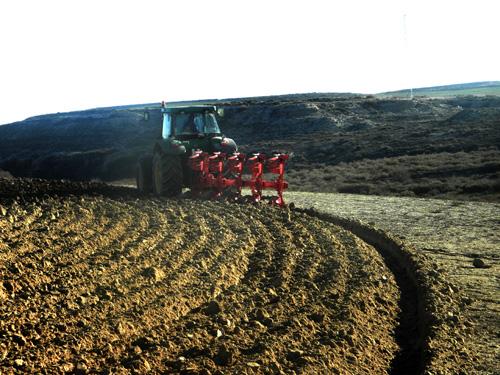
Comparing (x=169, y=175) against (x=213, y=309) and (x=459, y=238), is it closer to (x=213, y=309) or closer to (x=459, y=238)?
(x=459, y=238)

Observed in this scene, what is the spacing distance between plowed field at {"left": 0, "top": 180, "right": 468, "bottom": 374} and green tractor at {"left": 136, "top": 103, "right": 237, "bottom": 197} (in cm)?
367

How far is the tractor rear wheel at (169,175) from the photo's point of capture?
15242mm

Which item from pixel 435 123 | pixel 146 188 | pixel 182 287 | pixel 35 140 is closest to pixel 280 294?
pixel 182 287

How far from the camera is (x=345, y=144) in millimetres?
37844

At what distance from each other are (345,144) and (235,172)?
77.8ft

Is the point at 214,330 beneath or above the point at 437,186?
above

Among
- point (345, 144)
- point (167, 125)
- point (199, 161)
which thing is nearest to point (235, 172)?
point (199, 161)

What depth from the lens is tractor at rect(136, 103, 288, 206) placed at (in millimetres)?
14602

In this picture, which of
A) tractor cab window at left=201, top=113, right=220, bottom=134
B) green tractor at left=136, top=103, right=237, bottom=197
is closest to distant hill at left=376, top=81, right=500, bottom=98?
tractor cab window at left=201, top=113, right=220, bottom=134

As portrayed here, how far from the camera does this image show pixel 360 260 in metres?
8.91

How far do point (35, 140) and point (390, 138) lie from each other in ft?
153

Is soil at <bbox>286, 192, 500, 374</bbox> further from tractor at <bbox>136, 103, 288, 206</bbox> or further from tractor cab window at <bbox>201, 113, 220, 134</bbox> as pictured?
tractor cab window at <bbox>201, 113, 220, 134</bbox>

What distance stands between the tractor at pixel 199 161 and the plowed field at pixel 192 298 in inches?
117

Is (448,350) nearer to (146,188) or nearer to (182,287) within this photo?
(182,287)
